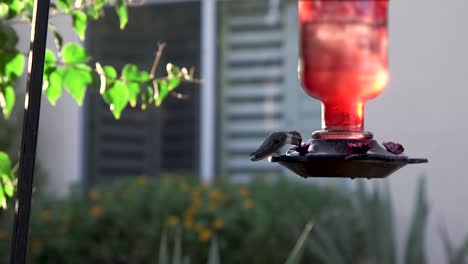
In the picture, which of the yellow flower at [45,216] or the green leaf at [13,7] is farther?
the yellow flower at [45,216]

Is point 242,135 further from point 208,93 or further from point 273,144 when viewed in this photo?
point 273,144

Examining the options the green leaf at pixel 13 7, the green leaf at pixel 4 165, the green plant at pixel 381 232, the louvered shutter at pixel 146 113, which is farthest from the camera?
the louvered shutter at pixel 146 113

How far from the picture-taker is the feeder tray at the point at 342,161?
2.07 meters

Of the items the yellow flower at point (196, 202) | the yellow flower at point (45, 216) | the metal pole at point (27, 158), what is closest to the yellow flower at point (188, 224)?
the yellow flower at point (196, 202)

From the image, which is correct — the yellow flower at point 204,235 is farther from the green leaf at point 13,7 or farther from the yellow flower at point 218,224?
the green leaf at point 13,7

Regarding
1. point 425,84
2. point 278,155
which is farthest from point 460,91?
point 278,155

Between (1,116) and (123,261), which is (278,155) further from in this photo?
(1,116)

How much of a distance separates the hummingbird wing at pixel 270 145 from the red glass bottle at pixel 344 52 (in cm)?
9

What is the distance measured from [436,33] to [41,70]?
18.2 feet

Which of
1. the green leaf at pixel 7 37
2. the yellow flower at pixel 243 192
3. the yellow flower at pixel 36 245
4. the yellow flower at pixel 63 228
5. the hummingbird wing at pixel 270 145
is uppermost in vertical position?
the green leaf at pixel 7 37

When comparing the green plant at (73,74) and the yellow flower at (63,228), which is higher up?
the green plant at (73,74)

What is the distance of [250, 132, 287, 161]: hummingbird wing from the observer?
7.08ft

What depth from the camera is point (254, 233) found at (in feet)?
22.6

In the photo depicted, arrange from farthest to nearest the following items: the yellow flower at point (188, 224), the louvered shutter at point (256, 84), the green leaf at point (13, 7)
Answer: the louvered shutter at point (256, 84) → the yellow flower at point (188, 224) → the green leaf at point (13, 7)
